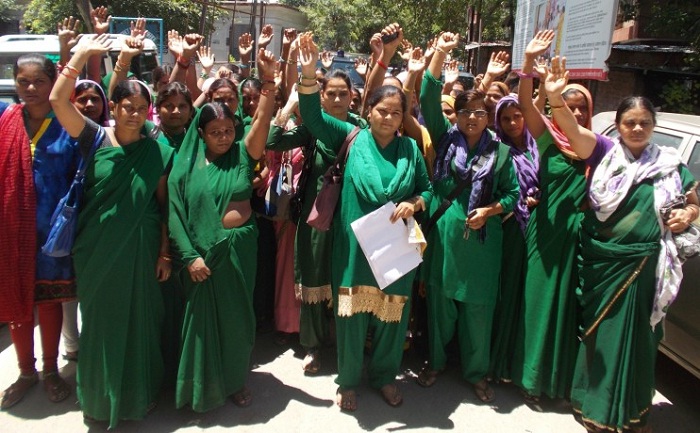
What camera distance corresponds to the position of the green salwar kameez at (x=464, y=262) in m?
3.00

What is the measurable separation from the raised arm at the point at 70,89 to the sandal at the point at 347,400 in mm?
1934

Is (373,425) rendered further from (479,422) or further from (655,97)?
(655,97)

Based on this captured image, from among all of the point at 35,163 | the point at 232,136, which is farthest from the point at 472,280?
the point at 35,163

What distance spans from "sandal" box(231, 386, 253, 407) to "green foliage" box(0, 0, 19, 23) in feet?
92.9

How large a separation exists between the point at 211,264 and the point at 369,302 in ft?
2.79

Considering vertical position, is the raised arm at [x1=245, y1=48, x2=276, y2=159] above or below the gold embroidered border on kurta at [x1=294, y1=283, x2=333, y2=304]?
above

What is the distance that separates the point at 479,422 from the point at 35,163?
2.70 m

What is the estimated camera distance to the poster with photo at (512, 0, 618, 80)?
6.91 meters

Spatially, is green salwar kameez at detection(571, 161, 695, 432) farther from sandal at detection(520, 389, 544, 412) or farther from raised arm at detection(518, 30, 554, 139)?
raised arm at detection(518, 30, 554, 139)

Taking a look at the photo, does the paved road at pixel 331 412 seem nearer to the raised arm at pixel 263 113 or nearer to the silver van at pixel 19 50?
the raised arm at pixel 263 113

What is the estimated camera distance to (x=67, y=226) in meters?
2.57

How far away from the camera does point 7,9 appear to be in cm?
2559

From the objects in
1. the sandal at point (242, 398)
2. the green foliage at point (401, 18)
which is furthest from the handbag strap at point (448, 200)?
the green foliage at point (401, 18)

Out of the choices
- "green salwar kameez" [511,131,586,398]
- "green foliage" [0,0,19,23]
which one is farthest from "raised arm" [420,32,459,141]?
"green foliage" [0,0,19,23]
